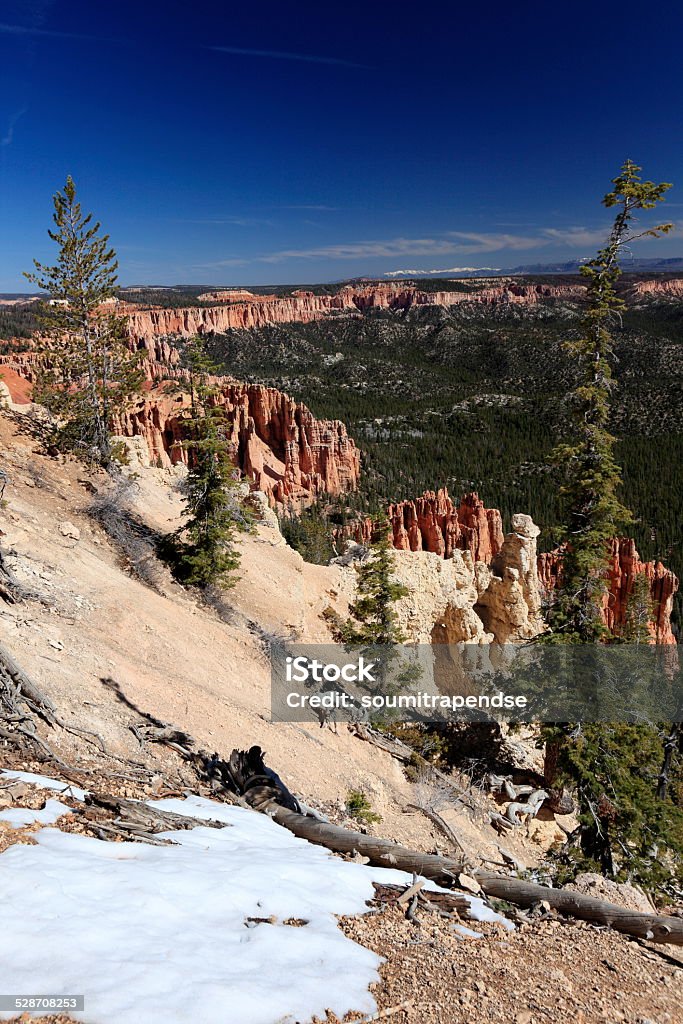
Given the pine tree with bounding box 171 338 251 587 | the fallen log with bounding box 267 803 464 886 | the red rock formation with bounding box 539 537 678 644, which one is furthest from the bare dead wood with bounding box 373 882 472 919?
the red rock formation with bounding box 539 537 678 644

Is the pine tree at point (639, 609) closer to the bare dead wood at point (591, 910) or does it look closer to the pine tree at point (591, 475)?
the pine tree at point (591, 475)

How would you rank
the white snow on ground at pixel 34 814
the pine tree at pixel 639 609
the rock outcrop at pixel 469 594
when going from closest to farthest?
the white snow on ground at pixel 34 814 < the rock outcrop at pixel 469 594 < the pine tree at pixel 639 609

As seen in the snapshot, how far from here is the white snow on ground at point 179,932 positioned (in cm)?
271

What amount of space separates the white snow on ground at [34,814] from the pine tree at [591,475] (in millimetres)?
9687

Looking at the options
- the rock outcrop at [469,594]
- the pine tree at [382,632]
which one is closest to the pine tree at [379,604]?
the pine tree at [382,632]

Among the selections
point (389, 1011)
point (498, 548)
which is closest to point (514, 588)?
point (498, 548)

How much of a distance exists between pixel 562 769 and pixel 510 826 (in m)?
1.64

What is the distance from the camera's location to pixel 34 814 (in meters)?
4.32

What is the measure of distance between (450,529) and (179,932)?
3395cm

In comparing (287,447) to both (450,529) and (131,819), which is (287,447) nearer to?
(450,529)

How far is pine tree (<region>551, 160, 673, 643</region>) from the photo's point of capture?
11224 mm

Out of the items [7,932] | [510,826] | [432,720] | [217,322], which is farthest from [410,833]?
[217,322]

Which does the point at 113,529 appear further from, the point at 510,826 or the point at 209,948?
the point at 209,948

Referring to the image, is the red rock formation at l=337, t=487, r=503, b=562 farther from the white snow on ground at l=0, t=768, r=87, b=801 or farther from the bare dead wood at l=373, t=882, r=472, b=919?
the white snow on ground at l=0, t=768, r=87, b=801
